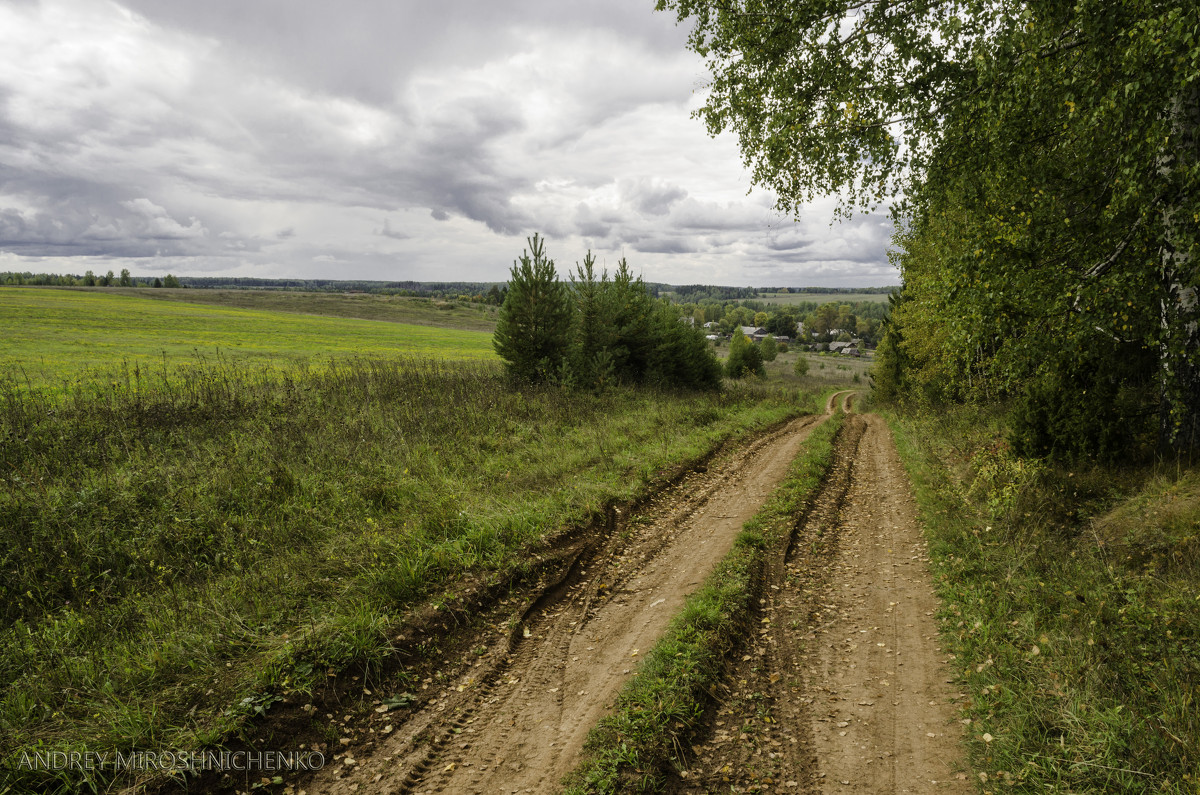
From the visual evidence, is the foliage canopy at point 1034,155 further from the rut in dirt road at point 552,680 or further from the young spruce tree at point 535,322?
the young spruce tree at point 535,322

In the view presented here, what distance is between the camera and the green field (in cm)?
2288

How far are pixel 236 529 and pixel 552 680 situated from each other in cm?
648

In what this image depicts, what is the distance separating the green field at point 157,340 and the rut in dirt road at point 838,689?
21.6 m

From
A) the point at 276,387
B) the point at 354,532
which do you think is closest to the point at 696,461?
the point at 354,532

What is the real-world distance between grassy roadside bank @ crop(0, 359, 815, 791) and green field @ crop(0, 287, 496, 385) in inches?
364

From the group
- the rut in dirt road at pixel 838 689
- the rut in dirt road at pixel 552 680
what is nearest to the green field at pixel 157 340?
the rut in dirt road at pixel 552 680

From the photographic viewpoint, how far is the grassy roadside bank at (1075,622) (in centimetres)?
378

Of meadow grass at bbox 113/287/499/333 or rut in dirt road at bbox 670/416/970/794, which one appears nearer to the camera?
rut in dirt road at bbox 670/416/970/794

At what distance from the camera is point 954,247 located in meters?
8.84

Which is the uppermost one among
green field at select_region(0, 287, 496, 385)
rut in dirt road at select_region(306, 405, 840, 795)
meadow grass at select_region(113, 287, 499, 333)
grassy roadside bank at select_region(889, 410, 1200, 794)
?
meadow grass at select_region(113, 287, 499, 333)

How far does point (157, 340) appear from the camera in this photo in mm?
35031

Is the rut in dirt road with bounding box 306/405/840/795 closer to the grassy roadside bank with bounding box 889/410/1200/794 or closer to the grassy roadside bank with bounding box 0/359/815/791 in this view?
the grassy roadside bank with bounding box 0/359/815/791

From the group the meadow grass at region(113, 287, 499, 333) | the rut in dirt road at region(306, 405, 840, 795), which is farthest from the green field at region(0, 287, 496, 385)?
the meadow grass at region(113, 287, 499, 333)

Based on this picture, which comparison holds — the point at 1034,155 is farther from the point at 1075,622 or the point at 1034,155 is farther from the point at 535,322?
the point at 535,322
